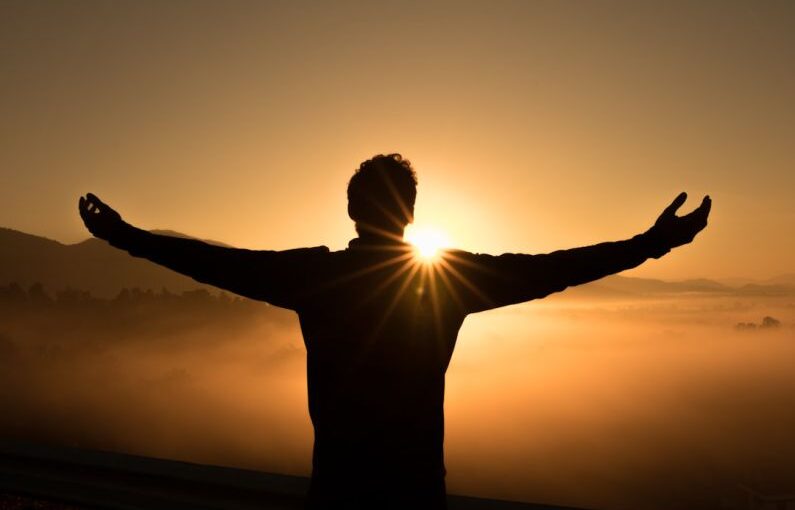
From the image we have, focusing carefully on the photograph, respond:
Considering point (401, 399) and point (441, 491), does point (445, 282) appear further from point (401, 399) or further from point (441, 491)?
point (441, 491)

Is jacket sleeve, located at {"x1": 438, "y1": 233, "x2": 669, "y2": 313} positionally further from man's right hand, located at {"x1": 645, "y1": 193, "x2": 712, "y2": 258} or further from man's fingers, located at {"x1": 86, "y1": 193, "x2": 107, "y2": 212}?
man's fingers, located at {"x1": 86, "y1": 193, "x2": 107, "y2": 212}

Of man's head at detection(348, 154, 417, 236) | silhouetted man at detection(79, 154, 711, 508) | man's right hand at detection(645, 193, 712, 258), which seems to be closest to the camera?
silhouetted man at detection(79, 154, 711, 508)

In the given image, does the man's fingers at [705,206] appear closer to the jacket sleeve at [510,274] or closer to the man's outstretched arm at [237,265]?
the jacket sleeve at [510,274]

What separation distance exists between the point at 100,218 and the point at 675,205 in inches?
81.7

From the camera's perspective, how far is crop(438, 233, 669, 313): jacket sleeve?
210 centimetres

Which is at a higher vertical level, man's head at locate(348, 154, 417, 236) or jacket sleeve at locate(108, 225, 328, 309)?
man's head at locate(348, 154, 417, 236)

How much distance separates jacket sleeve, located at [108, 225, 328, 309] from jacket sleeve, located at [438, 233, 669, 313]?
43 centimetres

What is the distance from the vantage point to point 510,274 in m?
2.11

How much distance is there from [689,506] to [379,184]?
18508 cm

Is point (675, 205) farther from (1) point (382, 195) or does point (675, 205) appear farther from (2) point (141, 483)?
(2) point (141, 483)

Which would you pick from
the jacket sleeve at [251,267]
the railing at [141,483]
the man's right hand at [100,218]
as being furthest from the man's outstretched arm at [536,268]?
the railing at [141,483]

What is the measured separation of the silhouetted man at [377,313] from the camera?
201 centimetres

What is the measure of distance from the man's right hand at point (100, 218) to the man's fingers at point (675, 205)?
1.93 m

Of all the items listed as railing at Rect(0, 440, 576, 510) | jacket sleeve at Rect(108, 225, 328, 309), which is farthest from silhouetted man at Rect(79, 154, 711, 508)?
railing at Rect(0, 440, 576, 510)
